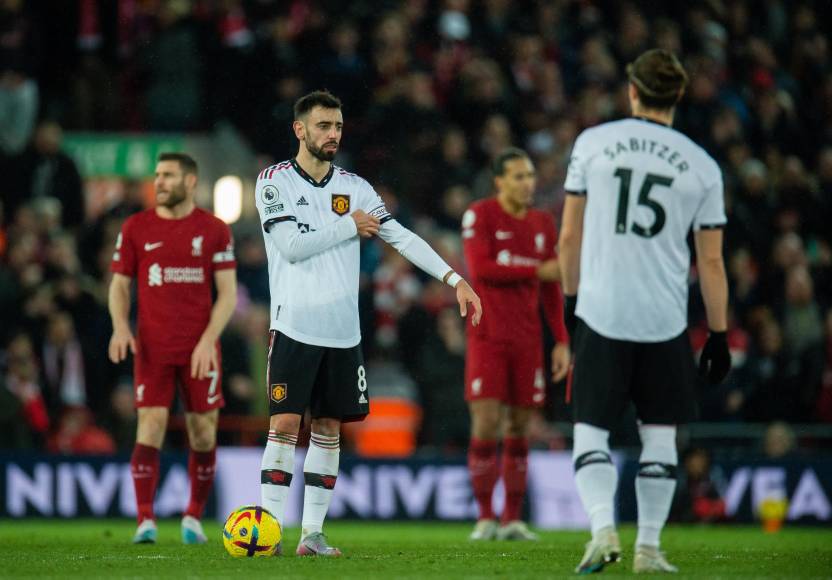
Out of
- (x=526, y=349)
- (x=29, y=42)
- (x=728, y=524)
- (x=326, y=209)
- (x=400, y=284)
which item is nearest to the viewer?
(x=326, y=209)

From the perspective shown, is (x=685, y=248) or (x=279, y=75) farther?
(x=279, y=75)

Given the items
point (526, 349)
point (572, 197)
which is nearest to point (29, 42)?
point (526, 349)

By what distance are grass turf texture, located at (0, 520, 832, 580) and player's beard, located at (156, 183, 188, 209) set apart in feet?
7.58

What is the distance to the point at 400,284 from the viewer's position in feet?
56.6

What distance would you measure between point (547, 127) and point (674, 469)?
12336 millimetres

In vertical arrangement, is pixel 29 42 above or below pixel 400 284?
above

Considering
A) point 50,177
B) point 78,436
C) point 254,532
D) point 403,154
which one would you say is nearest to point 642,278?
point 254,532

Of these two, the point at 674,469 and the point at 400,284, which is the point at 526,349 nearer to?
the point at 674,469

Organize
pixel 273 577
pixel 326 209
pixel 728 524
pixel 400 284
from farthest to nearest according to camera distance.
A: pixel 400 284, pixel 728 524, pixel 326 209, pixel 273 577

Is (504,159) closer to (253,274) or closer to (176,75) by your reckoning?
(253,274)

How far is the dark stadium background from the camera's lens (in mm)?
15617

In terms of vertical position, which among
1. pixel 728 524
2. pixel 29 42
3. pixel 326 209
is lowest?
pixel 728 524

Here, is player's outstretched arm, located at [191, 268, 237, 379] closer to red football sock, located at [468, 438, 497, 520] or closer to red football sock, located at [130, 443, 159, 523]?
red football sock, located at [130, 443, 159, 523]

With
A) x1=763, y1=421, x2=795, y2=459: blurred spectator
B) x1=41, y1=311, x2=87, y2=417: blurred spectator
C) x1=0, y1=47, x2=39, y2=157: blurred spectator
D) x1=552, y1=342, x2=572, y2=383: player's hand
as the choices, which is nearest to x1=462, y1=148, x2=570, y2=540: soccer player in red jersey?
x1=552, y1=342, x2=572, y2=383: player's hand
